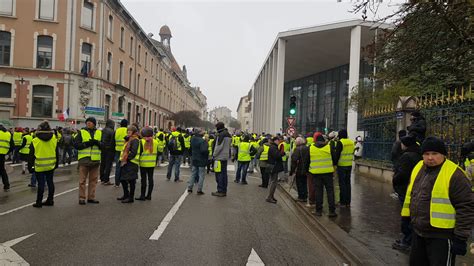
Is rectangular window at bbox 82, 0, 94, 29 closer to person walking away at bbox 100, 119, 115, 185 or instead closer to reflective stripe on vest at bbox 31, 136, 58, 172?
person walking away at bbox 100, 119, 115, 185

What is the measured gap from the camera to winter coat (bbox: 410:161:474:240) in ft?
11.4

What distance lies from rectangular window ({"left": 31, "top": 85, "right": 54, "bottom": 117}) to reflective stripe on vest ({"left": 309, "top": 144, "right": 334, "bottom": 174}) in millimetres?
26792

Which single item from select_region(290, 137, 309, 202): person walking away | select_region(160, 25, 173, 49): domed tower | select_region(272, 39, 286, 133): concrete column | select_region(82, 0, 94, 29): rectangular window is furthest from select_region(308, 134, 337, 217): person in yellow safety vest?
select_region(160, 25, 173, 49): domed tower

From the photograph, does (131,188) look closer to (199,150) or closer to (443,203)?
(199,150)

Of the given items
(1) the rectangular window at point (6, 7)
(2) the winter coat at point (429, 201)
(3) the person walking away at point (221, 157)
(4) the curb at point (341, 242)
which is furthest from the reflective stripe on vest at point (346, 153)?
(1) the rectangular window at point (6, 7)

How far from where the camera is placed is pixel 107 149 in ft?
38.0

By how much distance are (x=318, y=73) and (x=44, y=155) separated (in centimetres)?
4777

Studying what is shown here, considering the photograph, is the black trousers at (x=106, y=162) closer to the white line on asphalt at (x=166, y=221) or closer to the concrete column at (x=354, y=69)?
the white line on asphalt at (x=166, y=221)

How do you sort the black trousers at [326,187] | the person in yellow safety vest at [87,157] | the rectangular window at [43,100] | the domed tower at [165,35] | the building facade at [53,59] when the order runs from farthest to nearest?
the domed tower at [165,35]
the rectangular window at [43,100]
the building facade at [53,59]
the person in yellow safety vest at [87,157]
the black trousers at [326,187]

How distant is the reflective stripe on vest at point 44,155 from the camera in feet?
26.6

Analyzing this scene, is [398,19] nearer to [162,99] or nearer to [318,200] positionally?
[318,200]

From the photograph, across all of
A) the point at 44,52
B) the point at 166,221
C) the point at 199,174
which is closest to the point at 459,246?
the point at 166,221

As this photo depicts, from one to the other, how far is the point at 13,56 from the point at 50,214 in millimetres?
26965

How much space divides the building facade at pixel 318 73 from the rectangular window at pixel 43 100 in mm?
18538
